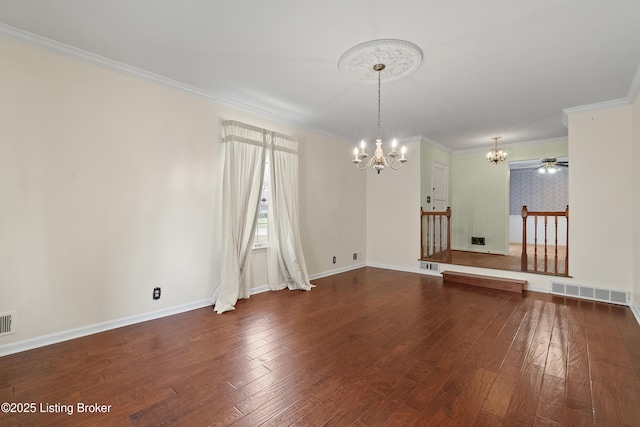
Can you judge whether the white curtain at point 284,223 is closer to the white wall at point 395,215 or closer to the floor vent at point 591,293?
the white wall at point 395,215

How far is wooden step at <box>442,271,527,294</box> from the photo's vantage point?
4.39m

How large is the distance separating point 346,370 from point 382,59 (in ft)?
9.26

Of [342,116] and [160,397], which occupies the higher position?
[342,116]

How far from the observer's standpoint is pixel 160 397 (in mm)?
1866

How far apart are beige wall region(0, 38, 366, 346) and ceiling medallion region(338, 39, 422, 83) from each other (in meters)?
1.93

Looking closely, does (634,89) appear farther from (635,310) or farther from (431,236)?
(431,236)

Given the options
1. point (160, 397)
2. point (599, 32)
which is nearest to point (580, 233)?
point (599, 32)

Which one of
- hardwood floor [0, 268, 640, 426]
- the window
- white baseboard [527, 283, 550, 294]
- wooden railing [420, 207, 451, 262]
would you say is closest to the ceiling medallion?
the window

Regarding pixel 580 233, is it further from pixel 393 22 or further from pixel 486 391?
pixel 393 22

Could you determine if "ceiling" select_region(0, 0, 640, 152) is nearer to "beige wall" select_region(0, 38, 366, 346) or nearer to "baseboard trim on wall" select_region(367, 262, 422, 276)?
"beige wall" select_region(0, 38, 366, 346)

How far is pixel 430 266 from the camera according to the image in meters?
5.50

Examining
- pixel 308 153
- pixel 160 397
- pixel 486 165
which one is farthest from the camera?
pixel 486 165

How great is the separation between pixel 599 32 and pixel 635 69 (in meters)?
1.21

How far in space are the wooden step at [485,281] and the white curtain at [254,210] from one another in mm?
2578
